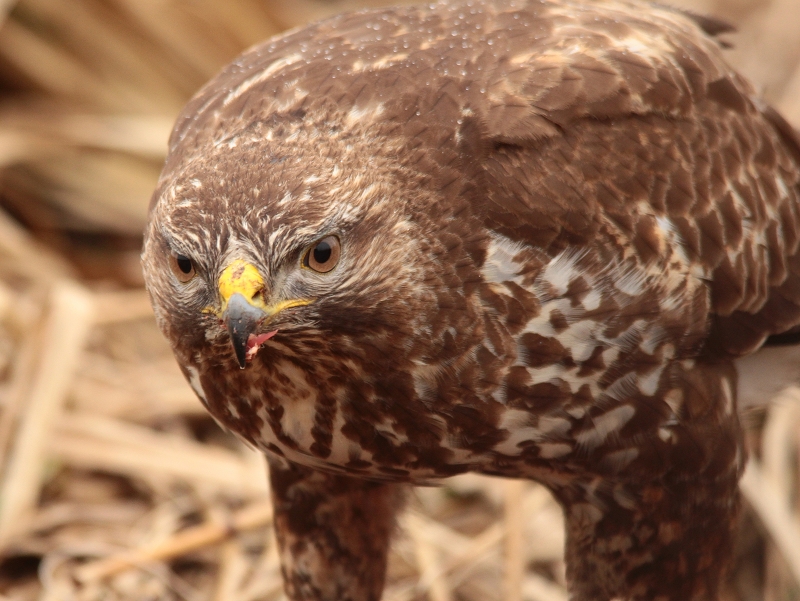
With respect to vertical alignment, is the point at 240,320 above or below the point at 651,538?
above

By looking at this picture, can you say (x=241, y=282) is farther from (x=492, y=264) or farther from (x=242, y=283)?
(x=492, y=264)

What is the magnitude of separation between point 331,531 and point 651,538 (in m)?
0.81

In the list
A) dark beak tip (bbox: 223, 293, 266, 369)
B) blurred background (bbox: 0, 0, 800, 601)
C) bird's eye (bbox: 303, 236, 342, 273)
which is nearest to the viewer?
dark beak tip (bbox: 223, 293, 266, 369)

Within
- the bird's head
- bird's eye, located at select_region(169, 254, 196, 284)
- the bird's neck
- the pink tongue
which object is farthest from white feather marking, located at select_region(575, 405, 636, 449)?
bird's eye, located at select_region(169, 254, 196, 284)

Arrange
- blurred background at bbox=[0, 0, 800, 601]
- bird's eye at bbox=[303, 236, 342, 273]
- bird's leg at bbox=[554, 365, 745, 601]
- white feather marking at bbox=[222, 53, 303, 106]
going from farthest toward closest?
blurred background at bbox=[0, 0, 800, 601] < bird's leg at bbox=[554, 365, 745, 601] < white feather marking at bbox=[222, 53, 303, 106] < bird's eye at bbox=[303, 236, 342, 273]

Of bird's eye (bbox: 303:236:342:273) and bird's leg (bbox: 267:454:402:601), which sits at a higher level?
bird's eye (bbox: 303:236:342:273)

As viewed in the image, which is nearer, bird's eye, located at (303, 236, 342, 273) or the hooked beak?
the hooked beak

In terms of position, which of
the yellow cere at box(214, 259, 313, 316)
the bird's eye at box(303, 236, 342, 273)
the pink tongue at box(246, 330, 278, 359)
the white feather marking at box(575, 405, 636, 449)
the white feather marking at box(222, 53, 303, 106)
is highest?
the white feather marking at box(222, 53, 303, 106)

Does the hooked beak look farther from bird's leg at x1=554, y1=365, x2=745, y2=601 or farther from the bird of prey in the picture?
bird's leg at x1=554, y1=365, x2=745, y2=601

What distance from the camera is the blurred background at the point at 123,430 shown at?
3900mm

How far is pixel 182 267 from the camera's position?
7.67 ft

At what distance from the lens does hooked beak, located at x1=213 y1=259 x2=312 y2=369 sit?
2162 mm

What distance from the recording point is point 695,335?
8.93 feet

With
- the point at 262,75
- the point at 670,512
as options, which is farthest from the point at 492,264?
the point at 670,512
